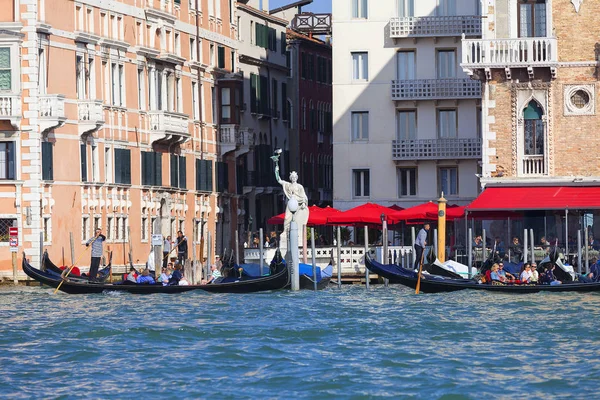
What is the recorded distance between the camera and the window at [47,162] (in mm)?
50438

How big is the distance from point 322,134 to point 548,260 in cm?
3356

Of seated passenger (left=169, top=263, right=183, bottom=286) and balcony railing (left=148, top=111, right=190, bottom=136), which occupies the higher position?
balcony railing (left=148, top=111, right=190, bottom=136)

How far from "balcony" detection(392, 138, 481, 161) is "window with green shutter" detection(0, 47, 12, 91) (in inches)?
553

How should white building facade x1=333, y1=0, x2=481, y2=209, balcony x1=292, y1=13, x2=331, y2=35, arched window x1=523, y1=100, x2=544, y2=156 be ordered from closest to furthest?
arched window x1=523, y1=100, x2=544, y2=156
white building facade x1=333, y1=0, x2=481, y2=209
balcony x1=292, y1=13, x2=331, y2=35

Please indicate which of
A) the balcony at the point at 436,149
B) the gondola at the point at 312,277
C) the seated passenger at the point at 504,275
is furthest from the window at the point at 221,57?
the seated passenger at the point at 504,275

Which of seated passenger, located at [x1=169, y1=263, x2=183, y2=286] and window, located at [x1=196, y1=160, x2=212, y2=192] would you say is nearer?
seated passenger, located at [x1=169, y1=263, x2=183, y2=286]

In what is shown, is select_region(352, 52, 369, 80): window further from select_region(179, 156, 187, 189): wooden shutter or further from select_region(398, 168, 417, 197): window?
select_region(179, 156, 187, 189): wooden shutter

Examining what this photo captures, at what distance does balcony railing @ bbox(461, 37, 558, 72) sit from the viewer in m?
47.3

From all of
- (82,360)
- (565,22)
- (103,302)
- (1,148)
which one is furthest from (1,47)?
(82,360)

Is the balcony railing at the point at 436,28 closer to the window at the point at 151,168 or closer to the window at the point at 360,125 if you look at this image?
the window at the point at 360,125

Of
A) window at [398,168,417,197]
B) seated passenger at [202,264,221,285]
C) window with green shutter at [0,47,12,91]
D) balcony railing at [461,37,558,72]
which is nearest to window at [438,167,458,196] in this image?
Result: window at [398,168,417,197]

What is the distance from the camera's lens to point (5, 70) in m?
50.0

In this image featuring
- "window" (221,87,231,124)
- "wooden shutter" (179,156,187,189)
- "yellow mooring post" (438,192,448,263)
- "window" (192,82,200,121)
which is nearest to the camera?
"yellow mooring post" (438,192,448,263)

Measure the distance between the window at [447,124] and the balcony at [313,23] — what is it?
17.2 metres
